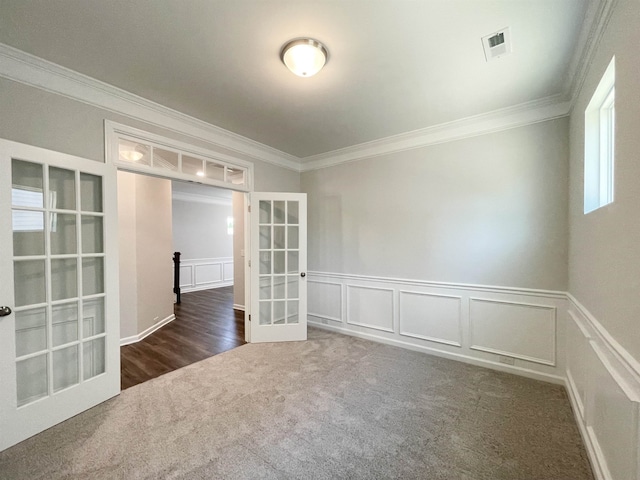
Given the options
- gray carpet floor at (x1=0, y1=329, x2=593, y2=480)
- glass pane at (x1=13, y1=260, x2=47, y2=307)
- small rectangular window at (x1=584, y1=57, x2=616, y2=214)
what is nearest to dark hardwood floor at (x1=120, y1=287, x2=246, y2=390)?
gray carpet floor at (x1=0, y1=329, x2=593, y2=480)

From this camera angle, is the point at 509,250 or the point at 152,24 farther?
the point at 509,250

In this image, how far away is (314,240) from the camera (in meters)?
4.22

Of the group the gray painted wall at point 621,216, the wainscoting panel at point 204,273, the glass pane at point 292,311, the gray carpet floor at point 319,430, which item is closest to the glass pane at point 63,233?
the gray carpet floor at point 319,430

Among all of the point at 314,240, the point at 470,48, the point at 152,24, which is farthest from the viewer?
the point at 314,240

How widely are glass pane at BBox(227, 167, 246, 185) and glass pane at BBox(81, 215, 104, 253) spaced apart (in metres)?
1.49

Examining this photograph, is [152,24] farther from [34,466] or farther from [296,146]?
[34,466]

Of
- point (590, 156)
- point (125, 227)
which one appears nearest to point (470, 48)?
point (590, 156)

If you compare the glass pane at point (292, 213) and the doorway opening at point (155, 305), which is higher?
the glass pane at point (292, 213)

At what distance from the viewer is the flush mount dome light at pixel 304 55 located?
174 cm

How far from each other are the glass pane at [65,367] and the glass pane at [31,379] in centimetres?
6

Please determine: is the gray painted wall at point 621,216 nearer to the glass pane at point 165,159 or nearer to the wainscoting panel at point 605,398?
the wainscoting panel at point 605,398

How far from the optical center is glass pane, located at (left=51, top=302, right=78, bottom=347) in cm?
201

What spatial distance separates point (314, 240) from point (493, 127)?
2.68m

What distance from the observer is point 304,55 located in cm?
177
